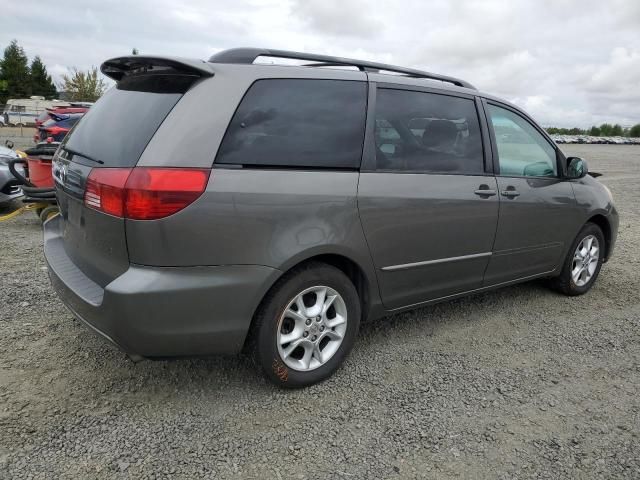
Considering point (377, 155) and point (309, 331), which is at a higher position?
point (377, 155)

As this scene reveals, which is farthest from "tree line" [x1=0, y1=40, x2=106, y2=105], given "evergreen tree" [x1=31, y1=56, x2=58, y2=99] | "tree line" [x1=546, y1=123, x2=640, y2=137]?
"tree line" [x1=546, y1=123, x2=640, y2=137]

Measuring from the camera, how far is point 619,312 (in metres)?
4.44

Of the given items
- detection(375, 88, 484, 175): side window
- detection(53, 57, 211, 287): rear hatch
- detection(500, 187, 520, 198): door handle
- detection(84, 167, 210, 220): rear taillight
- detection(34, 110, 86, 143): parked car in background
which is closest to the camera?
detection(84, 167, 210, 220): rear taillight

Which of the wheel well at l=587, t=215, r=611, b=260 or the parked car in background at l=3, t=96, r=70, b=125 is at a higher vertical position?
the wheel well at l=587, t=215, r=611, b=260

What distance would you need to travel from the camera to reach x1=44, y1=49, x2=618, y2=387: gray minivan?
2.45 metres

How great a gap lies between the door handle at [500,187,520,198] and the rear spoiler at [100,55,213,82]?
2212 mm

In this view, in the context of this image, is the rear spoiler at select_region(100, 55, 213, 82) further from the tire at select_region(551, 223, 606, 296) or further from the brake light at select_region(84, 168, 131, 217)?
the tire at select_region(551, 223, 606, 296)

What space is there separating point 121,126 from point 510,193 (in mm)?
2628


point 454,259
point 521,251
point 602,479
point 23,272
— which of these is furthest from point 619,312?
point 23,272

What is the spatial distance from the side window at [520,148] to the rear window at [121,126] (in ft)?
7.86

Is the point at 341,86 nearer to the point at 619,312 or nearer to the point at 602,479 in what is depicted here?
the point at 602,479

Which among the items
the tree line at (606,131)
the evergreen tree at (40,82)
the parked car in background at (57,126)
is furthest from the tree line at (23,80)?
the tree line at (606,131)

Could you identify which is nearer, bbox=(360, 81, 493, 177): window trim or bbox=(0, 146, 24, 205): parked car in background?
bbox=(360, 81, 493, 177): window trim

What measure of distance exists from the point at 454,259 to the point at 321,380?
48.4 inches
